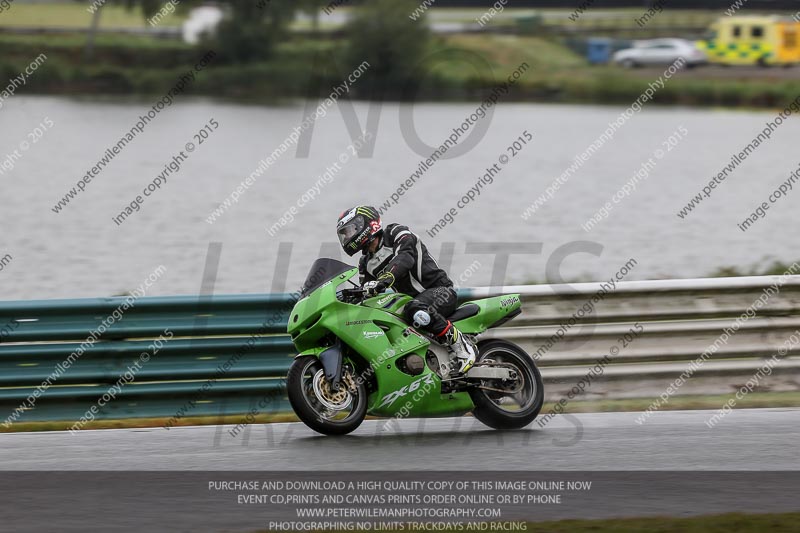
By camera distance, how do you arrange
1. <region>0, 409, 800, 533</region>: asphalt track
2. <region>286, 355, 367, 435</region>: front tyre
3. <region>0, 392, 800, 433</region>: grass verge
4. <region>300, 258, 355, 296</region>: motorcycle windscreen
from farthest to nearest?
<region>0, 392, 800, 433</region>: grass verge, <region>300, 258, 355, 296</region>: motorcycle windscreen, <region>286, 355, 367, 435</region>: front tyre, <region>0, 409, 800, 533</region>: asphalt track

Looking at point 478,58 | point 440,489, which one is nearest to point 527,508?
point 440,489

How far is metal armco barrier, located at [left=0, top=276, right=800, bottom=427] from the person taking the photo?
9227 mm

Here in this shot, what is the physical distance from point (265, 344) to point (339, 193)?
19227 mm

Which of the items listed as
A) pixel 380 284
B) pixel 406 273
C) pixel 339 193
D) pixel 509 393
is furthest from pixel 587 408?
pixel 339 193

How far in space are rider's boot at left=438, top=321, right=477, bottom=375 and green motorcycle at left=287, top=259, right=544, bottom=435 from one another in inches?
2.2

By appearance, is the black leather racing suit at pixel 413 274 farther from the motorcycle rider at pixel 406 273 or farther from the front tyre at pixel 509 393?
the front tyre at pixel 509 393

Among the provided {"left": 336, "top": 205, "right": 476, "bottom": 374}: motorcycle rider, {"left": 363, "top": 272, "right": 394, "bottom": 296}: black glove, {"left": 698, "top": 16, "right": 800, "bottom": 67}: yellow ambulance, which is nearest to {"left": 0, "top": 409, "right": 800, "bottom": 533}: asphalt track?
{"left": 336, "top": 205, "right": 476, "bottom": 374}: motorcycle rider

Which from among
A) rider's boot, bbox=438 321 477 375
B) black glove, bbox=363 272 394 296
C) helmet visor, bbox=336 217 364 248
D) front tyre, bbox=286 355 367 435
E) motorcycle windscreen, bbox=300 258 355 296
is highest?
helmet visor, bbox=336 217 364 248

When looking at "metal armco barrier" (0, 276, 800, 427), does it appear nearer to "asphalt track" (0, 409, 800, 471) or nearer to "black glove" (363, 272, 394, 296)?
"asphalt track" (0, 409, 800, 471)

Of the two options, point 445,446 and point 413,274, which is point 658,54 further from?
point 445,446

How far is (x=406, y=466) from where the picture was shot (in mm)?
7242

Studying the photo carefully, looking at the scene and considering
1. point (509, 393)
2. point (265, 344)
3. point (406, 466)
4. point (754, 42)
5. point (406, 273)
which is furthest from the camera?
point (754, 42)

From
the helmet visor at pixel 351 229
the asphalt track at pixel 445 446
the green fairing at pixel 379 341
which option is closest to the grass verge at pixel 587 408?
the asphalt track at pixel 445 446

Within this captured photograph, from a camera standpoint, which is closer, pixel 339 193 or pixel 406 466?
pixel 406 466
